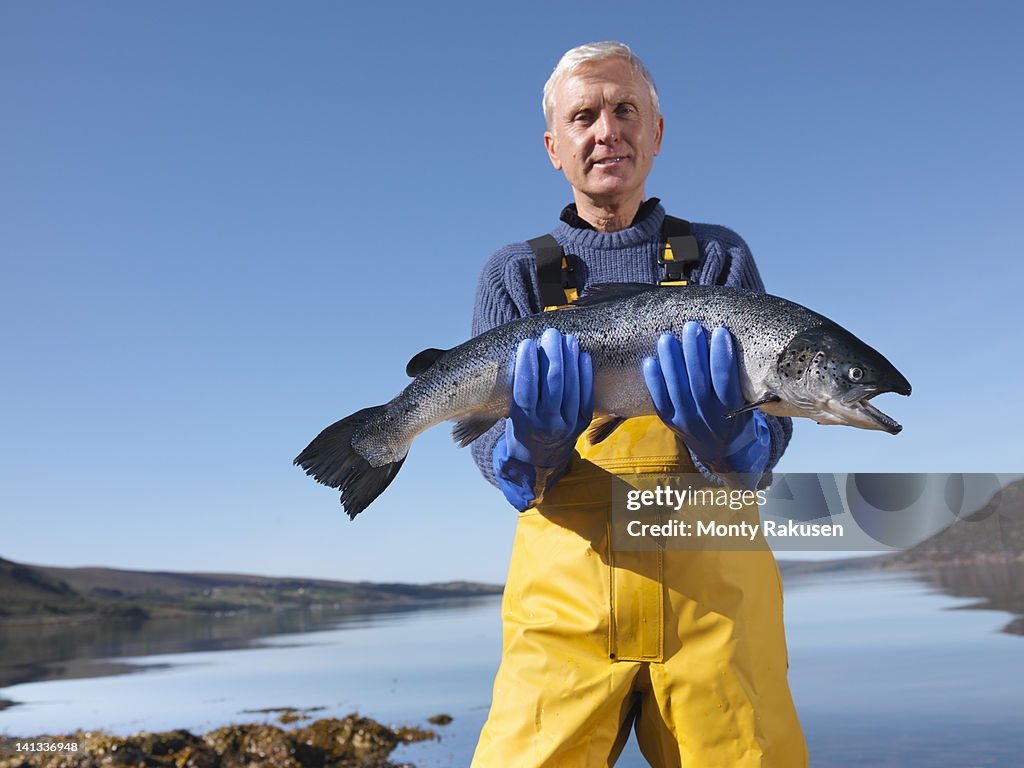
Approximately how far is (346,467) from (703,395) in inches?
74.6

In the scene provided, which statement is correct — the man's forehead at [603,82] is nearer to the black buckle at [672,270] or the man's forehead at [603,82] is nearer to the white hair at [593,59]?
the white hair at [593,59]

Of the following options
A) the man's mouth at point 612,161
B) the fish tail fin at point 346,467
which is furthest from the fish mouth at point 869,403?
the fish tail fin at point 346,467

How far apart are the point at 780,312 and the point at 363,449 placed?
226 cm

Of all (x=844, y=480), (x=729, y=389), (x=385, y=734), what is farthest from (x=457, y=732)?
(x=729, y=389)

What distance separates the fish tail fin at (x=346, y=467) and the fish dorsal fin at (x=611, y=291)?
126cm

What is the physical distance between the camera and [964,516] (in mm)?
4434

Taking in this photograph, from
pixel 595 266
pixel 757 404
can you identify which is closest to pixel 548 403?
pixel 757 404

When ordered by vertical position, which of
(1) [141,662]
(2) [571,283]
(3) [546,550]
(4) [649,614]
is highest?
(2) [571,283]

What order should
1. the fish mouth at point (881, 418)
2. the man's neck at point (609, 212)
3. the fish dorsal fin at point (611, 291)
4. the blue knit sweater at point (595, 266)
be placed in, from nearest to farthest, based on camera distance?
the fish mouth at point (881, 418) → the fish dorsal fin at point (611, 291) → the blue knit sweater at point (595, 266) → the man's neck at point (609, 212)

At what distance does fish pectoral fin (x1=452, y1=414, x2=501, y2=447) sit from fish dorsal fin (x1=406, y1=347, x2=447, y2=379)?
1.16 feet

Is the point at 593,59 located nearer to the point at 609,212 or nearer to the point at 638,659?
the point at 609,212

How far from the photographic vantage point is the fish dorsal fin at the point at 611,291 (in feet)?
12.7

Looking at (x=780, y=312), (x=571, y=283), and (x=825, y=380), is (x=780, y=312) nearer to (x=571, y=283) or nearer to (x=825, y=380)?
(x=825, y=380)

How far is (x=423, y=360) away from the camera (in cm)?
417
